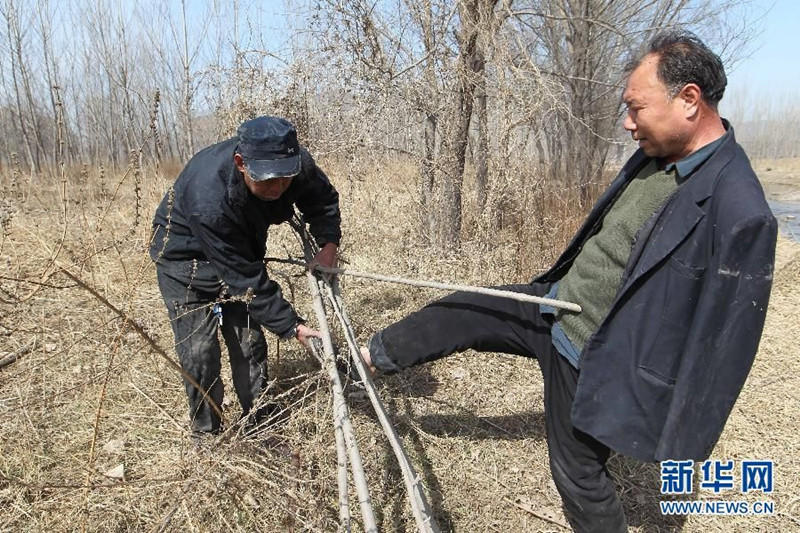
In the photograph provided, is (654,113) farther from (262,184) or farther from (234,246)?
(234,246)

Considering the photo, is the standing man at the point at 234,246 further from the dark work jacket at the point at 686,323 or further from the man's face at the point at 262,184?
the dark work jacket at the point at 686,323

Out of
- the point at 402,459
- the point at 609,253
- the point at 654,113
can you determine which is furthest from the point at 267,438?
the point at 654,113

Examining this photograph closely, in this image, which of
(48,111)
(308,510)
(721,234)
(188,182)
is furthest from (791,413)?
(48,111)

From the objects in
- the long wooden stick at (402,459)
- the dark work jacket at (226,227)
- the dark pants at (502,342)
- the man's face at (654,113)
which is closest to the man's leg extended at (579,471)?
the dark pants at (502,342)

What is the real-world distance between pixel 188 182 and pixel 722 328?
2.17m

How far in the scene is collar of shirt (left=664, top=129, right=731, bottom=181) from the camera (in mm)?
1558

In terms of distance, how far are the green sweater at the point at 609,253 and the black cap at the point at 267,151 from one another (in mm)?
1239

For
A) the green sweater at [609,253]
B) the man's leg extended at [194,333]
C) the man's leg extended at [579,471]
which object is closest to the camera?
the green sweater at [609,253]

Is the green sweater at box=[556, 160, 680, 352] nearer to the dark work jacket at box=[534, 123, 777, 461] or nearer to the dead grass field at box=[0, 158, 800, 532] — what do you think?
the dark work jacket at box=[534, 123, 777, 461]

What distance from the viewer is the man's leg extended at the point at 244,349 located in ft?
8.45

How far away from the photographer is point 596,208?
1974 millimetres

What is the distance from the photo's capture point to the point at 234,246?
2293 millimetres

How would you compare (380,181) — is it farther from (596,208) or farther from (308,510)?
(308,510)

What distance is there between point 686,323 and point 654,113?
26.4 inches
